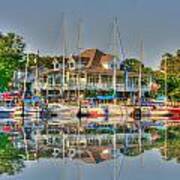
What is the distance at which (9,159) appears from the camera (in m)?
24.0

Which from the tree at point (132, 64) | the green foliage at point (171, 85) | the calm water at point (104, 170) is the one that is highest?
the tree at point (132, 64)

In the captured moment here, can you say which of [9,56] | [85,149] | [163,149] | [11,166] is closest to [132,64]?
[9,56]

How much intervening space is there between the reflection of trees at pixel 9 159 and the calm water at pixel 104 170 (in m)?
0.34

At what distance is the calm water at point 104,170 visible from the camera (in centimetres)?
1900

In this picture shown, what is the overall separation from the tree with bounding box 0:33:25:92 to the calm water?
58031 millimetres

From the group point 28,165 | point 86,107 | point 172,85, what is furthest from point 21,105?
point 28,165

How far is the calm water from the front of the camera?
62.3ft

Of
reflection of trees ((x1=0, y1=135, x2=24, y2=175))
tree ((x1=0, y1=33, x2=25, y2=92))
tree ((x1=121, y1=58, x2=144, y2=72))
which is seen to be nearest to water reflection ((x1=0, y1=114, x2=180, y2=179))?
reflection of trees ((x1=0, y1=135, x2=24, y2=175))

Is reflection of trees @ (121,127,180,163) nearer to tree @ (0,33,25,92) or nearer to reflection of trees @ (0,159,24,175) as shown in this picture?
reflection of trees @ (0,159,24,175)

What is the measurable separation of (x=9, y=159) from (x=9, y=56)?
6584cm

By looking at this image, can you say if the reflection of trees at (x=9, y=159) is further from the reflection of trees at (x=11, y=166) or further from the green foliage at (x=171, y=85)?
the green foliage at (x=171, y=85)

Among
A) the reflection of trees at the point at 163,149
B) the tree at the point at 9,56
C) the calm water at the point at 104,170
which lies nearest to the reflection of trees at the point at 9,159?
the calm water at the point at 104,170

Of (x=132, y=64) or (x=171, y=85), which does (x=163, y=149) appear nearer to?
(x=171, y=85)

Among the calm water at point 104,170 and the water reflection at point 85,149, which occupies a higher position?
the water reflection at point 85,149
